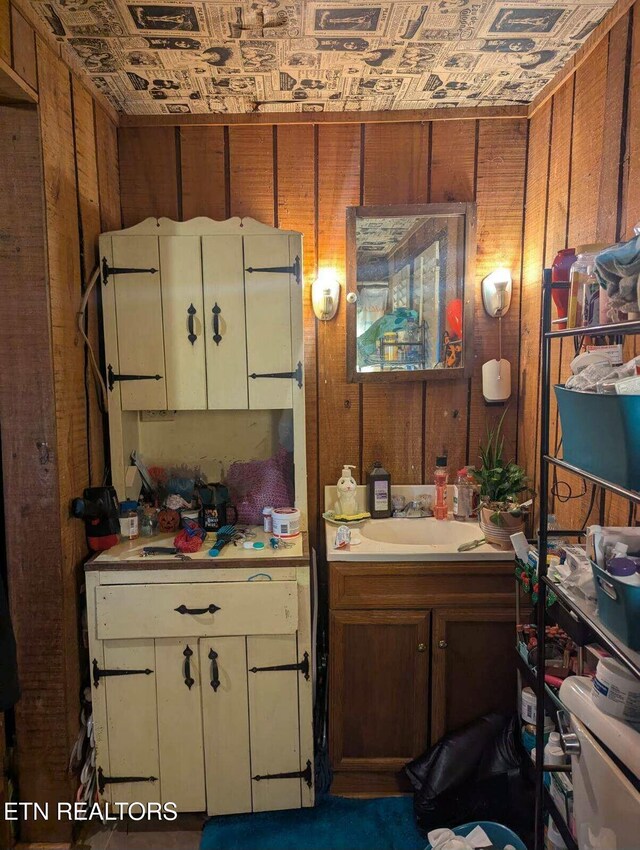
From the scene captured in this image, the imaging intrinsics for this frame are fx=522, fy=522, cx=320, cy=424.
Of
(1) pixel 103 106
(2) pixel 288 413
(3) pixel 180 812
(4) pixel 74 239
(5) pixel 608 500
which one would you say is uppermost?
(1) pixel 103 106

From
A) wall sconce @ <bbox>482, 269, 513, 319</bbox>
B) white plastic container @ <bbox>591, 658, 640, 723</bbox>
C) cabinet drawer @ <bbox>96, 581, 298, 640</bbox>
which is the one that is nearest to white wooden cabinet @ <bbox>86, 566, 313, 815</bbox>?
cabinet drawer @ <bbox>96, 581, 298, 640</bbox>

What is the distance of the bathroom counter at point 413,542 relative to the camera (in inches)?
71.5

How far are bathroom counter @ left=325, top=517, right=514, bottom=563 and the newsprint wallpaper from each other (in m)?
1.65

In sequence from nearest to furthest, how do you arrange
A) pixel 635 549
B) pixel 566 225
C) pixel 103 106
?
pixel 635 549, pixel 566 225, pixel 103 106

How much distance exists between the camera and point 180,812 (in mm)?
1808

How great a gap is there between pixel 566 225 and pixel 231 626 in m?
1.80

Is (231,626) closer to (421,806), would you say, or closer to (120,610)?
(120,610)

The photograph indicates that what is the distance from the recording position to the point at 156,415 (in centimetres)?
219

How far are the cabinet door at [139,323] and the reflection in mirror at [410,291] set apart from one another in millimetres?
799

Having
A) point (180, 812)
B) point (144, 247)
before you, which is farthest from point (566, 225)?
point (180, 812)

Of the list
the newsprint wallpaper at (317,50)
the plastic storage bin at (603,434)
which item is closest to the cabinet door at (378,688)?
the plastic storage bin at (603,434)

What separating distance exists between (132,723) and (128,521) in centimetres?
68

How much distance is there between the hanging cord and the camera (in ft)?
5.97

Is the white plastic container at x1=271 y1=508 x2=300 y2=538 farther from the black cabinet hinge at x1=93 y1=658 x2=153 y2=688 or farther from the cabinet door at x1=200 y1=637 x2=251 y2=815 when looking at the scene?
the black cabinet hinge at x1=93 y1=658 x2=153 y2=688
